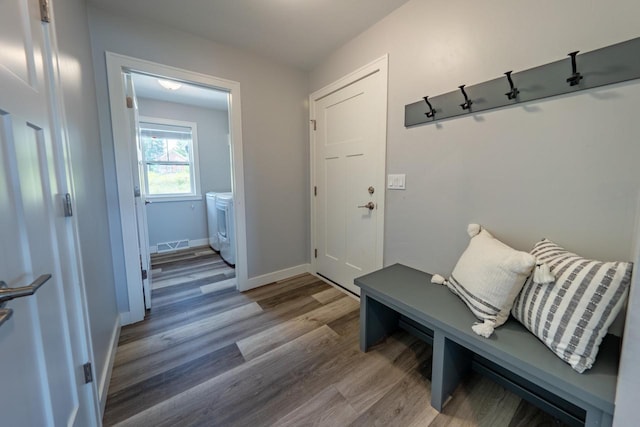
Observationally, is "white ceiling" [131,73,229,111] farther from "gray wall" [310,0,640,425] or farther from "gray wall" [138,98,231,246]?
"gray wall" [310,0,640,425]

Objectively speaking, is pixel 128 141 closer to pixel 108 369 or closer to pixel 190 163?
pixel 108 369

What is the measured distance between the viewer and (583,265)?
937 millimetres

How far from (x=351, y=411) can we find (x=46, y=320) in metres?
1.31

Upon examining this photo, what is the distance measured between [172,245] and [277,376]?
3.31 metres

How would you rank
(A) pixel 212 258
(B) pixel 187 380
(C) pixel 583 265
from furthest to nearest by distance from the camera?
1. (A) pixel 212 258
2. (B) pixel 187 380
3. (C) pixel 583 265

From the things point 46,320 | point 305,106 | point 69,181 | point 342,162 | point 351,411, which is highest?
point 305,106

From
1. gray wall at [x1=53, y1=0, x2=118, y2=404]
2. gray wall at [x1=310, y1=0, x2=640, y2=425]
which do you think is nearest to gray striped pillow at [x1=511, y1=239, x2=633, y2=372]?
gray wall at [x1=310, y1=0, x2=640, y2=425]

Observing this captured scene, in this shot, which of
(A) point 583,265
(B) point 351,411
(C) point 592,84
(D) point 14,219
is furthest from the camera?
(B) point 351,411

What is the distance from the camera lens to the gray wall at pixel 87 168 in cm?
115

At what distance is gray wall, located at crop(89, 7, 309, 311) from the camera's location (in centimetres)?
180

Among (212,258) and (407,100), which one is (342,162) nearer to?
(407,100)

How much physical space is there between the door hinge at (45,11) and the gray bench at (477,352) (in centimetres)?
188

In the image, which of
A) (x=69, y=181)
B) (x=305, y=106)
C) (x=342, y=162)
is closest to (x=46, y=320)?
(x=69, y=181)

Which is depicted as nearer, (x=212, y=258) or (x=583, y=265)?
(x=583, y=265)
